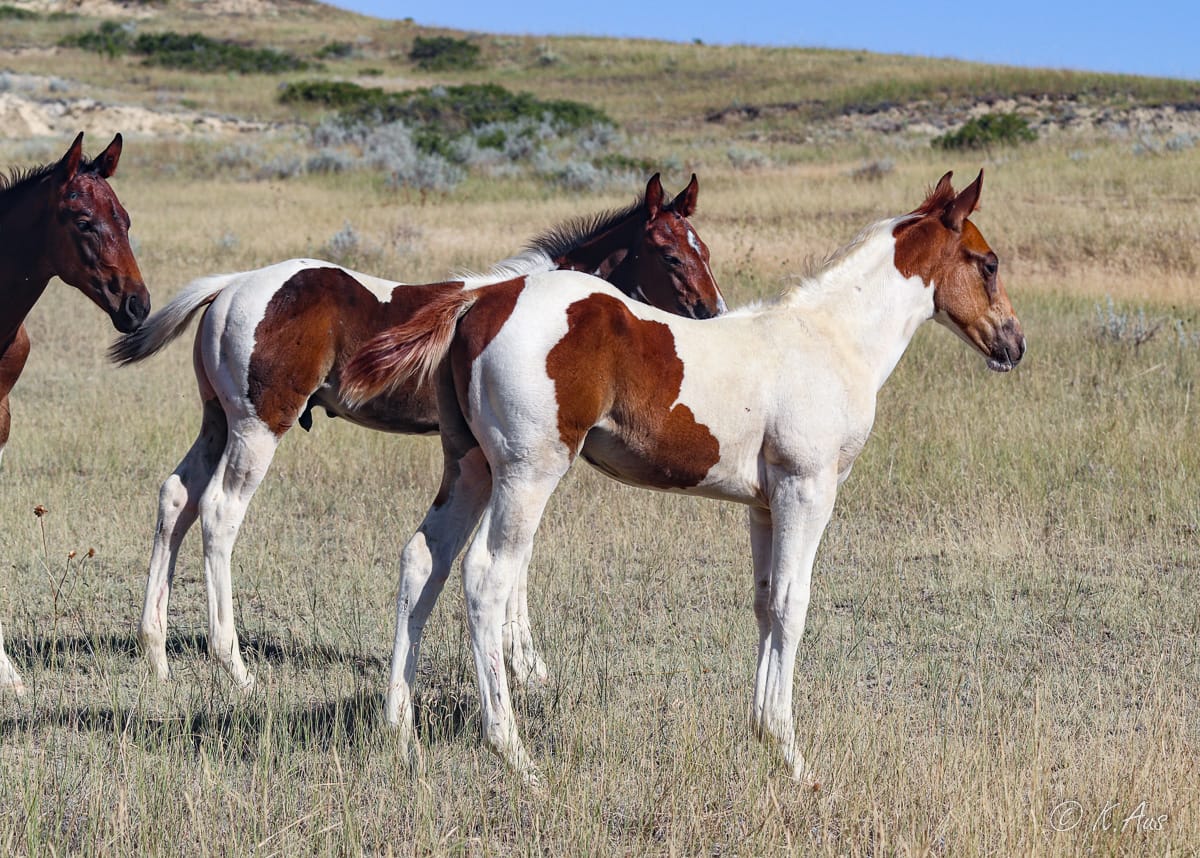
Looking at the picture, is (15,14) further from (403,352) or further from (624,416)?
(624,416)

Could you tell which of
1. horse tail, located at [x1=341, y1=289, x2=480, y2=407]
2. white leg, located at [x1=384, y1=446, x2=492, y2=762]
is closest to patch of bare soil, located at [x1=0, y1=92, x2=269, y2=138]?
white leg, located at [x1=384, y1=446, x2=492, y2=762]

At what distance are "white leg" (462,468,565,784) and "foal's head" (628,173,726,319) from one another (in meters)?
2.41

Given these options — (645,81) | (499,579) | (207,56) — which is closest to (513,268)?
(499,579)

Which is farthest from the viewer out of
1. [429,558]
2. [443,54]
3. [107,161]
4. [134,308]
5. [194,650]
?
[443,54]

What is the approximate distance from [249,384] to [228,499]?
0.53 metres

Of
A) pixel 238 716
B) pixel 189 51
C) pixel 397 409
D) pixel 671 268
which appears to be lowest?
pixel 238 716

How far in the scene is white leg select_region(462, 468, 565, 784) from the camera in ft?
13.5

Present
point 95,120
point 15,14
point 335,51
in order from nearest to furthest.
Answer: point 95,120 < point 335,51 < point 15,14

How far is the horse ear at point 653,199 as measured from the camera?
6.36 m

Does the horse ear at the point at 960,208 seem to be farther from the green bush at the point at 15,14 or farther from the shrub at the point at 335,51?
the green bush at the point at 15,14

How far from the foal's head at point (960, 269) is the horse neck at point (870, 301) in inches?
2.4

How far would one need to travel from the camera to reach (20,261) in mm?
5434

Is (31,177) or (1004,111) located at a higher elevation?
(1004,111)

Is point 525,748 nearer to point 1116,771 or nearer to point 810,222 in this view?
point 1116,771
